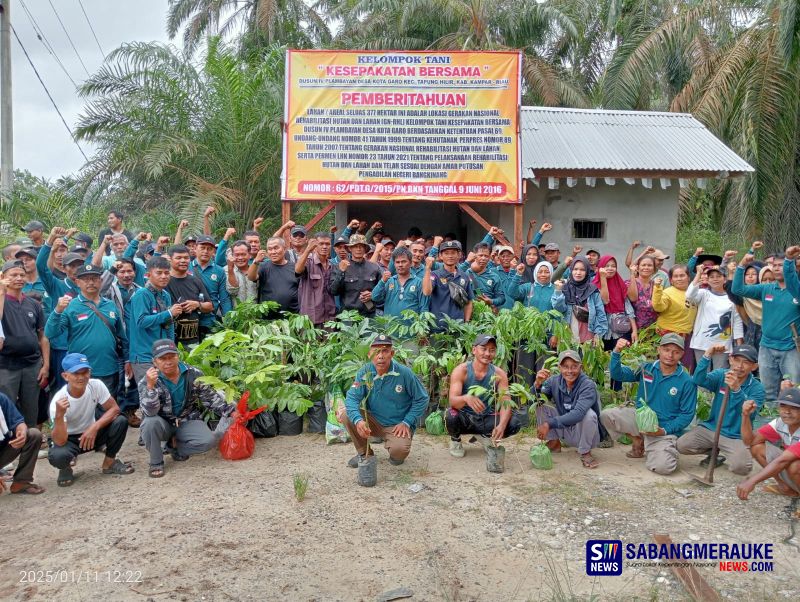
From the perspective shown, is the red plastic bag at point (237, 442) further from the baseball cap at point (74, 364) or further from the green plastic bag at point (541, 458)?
the green plastic bag at point (541, 458)

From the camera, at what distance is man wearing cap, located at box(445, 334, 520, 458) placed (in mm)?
5398

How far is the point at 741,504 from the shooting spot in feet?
15.5

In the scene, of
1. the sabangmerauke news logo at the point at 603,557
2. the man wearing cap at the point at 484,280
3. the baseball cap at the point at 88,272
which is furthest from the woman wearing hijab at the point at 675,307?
the baseball cap at the point at 88,272

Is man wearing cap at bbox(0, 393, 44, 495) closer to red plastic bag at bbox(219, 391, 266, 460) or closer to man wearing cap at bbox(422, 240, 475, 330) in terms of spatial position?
red plastic bag at bbox(219, 391, 266, 460)

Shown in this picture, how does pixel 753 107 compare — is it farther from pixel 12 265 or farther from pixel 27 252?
pixel 12 265

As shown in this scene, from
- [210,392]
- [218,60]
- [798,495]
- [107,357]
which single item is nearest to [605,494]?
[798,495]

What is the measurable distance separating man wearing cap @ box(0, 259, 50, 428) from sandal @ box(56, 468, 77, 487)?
816 millimetres

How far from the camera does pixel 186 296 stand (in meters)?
6.28

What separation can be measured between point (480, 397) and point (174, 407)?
8.21 feet

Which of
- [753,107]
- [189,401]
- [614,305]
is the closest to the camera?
[189,401]

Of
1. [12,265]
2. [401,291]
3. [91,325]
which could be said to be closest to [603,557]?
[401,291]

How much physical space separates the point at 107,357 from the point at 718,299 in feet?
19.0

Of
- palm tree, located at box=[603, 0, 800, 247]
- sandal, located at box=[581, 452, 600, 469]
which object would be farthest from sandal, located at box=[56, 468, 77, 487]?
palm tree, located at box=[603, 0, 800, 247]

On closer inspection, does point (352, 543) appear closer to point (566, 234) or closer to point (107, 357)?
point (107, 357)
